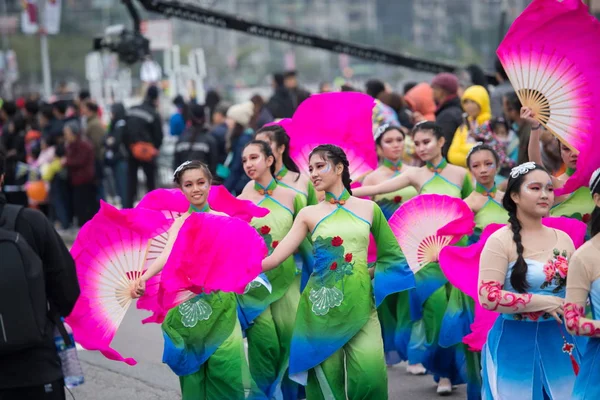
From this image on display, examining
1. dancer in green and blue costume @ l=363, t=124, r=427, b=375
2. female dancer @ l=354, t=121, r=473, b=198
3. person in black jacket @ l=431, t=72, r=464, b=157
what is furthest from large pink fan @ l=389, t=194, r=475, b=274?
person in black jacket @ l=431, t=72, r=464, b=157

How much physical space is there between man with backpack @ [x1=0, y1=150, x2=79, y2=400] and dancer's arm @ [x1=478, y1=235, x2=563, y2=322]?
1896 mm

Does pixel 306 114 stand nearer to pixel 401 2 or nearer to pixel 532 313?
pixel 532 313

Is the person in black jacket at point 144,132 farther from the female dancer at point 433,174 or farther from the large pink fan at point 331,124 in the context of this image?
the female dancer at point 433,174

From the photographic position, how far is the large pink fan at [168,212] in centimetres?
674

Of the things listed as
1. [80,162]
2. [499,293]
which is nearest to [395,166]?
[499,293]

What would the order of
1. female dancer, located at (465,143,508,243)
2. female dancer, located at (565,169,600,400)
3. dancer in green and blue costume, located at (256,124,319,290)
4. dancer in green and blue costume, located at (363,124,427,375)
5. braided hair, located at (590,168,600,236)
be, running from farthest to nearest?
dancer in green and blue costume, located at (363,124,427,375) < dancer in green and blue costume, located at (256,124,319,290) < female dancer, located at (465,143,508,243) < braided hair, located at (590,168,600,236) < female dancer, located at (565,169,600,400)

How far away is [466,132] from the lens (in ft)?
34.1

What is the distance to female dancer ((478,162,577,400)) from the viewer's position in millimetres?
5267

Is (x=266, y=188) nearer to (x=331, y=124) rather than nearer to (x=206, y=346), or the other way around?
(x=331, y=124)

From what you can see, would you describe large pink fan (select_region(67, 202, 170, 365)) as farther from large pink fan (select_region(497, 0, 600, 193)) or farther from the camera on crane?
the camera on crane

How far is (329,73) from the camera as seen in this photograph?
1775 inches

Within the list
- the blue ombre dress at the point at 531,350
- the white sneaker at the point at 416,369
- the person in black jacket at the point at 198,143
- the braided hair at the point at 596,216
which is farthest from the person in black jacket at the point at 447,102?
the braided hair at the point at 596,216

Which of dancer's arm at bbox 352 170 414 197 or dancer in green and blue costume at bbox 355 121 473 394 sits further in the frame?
dancer's arm at bbox 352 170 414 197

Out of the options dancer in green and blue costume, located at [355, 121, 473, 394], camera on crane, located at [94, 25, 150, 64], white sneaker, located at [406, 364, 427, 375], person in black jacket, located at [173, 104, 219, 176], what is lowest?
white sneaker, located at [406, 364, 427, 375]
